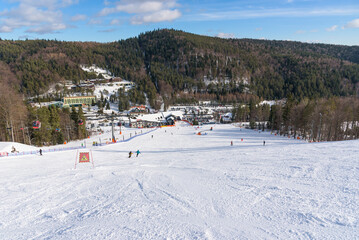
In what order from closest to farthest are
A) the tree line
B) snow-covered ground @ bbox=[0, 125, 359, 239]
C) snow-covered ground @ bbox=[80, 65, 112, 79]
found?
snow-covered ground @ bbox=[0, 125, 359, 239] → the tree line → snow-covered ground @ bbox=[80, 65, 112, 79]

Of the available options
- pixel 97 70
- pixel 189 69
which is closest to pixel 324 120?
pixel 189 69

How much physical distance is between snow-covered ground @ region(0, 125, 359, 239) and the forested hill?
90.4 m

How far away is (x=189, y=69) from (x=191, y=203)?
158 m

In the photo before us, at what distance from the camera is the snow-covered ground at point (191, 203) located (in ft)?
19.4

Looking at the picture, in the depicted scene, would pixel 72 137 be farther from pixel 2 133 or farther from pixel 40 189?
pixel 40 189

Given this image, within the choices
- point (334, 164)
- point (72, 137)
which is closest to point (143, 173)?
point (334, 164)

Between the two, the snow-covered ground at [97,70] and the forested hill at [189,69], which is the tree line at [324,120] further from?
the snow-covered ground at [97,70]

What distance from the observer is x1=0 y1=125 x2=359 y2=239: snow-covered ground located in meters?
5.93

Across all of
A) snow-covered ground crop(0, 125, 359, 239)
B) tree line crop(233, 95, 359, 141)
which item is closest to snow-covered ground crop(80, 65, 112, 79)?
tree line crop(233, 95, 359, 141)

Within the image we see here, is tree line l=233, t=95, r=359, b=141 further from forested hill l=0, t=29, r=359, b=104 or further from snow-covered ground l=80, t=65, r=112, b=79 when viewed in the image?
snow-covered ground l=80, t=65, r=112, b=79

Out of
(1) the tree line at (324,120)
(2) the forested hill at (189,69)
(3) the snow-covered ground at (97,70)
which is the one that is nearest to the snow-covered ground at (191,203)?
(1) the tree line at (324,120)

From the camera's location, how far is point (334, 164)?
12.0m

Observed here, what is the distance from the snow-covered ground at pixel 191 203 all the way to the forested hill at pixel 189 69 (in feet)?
297

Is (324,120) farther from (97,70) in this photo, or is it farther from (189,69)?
(97,70)
